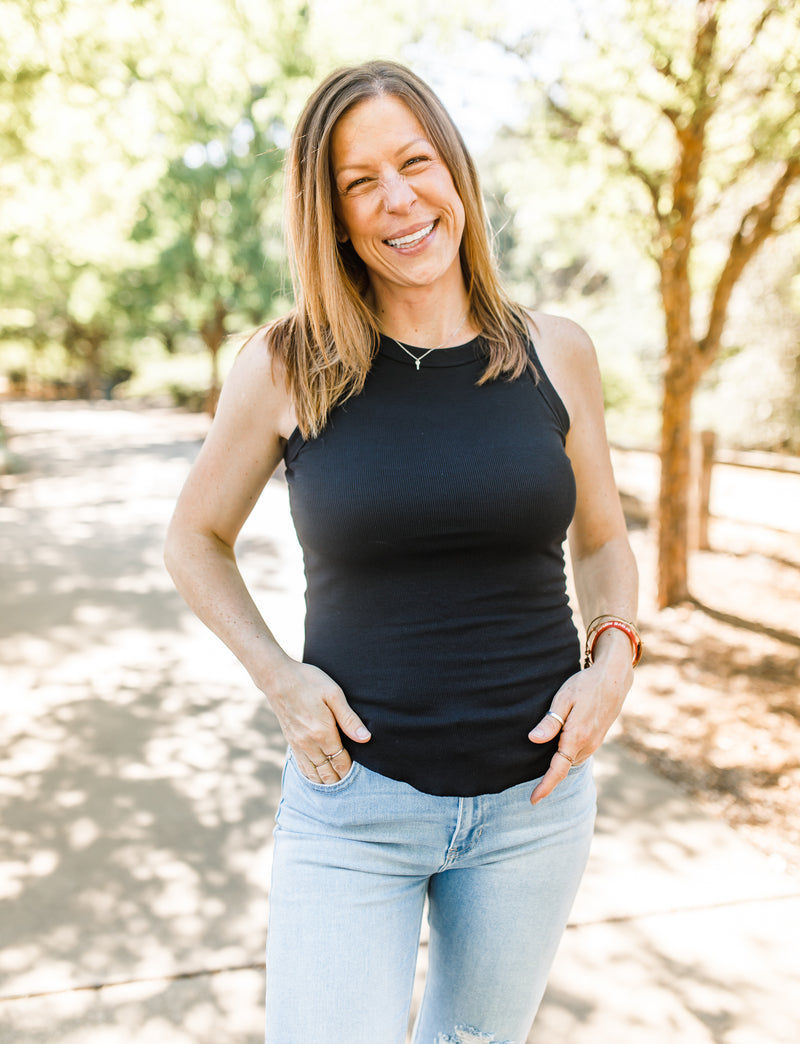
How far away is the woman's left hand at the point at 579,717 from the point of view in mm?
1533

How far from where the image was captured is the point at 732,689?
5.23 metres

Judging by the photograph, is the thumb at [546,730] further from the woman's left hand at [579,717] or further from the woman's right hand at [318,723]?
the woman's right hand at [318,723]

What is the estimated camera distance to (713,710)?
491cm

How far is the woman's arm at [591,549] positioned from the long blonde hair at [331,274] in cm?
11

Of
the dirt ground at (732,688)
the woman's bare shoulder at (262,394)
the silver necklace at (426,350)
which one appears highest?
the silver necklace at (426,350)

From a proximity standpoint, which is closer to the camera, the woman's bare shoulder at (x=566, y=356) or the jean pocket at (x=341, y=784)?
the jean pocket at (x=341, y=784)

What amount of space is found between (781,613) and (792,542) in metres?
2.62

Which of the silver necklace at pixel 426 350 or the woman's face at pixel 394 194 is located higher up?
the woman's face at pixel 394 194

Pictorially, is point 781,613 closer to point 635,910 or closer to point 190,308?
point 635,910

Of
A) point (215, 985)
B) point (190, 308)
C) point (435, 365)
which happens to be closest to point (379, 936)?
point (435, 365)

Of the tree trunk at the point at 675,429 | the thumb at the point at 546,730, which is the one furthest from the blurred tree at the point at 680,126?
the thumb at the point at 546,730

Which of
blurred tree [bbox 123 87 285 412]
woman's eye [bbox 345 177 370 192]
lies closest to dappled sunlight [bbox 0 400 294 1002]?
woman's eye [bbox 345 177 370 192]

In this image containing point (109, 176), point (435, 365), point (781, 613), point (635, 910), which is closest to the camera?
point (435, 365)

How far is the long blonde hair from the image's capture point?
5.31ft
